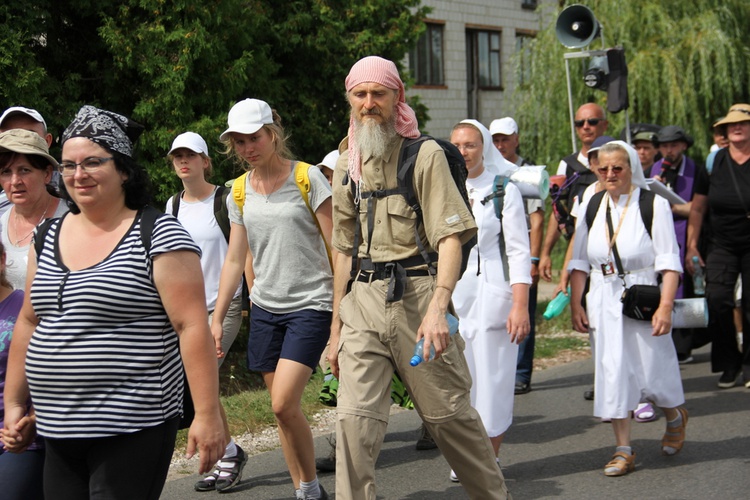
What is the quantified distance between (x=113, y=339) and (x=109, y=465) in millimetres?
400

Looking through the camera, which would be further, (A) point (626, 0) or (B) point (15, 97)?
(A) point (626, 0)

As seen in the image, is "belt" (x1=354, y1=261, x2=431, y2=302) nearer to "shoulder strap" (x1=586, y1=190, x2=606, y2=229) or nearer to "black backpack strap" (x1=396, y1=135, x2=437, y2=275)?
"black backpack strap" (x1=396, y1=135, x2=437, y2=275)

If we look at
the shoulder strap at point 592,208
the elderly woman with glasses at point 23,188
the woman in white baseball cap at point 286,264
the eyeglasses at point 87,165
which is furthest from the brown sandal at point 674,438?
the eyeglasses at point 87,165

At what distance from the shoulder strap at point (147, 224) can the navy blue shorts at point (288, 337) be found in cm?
196

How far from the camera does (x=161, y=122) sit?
9.87m

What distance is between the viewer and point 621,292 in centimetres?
649

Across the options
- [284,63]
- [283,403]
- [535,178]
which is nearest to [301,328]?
[283,403]

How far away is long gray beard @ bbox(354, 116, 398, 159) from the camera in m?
4.47

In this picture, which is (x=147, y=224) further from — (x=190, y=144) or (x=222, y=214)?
(x=190, y=144)

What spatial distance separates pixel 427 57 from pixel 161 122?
1769 cm

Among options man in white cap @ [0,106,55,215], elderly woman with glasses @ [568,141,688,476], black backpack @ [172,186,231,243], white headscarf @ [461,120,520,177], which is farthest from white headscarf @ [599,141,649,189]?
man in white cap @ [0,106,55,215]

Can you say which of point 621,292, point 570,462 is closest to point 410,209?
point 621,292

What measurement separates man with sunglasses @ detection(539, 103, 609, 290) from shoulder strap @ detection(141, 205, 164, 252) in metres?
5.54

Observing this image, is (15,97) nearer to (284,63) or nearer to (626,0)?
(284,63)
